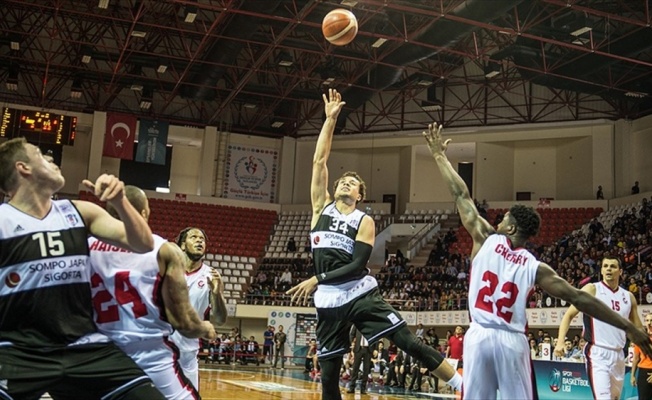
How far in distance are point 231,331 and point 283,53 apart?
1180 cm

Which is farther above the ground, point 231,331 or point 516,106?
point 516,106

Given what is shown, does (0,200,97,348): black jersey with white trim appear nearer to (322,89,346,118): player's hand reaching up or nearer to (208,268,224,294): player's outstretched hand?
(208,268,224,294): player's outstretched hand

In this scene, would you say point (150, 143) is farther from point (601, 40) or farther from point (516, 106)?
point (601, 40)

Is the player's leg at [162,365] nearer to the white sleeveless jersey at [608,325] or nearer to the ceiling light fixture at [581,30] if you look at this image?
the white sleeveless jersey at [608,325]

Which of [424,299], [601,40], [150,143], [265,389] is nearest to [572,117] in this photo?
[601,40]

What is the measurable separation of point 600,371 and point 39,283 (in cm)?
625

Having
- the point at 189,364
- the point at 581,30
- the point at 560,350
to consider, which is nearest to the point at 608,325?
the point at 560,350

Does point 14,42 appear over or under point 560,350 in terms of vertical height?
over

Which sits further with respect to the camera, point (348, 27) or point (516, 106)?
point (516, 106)

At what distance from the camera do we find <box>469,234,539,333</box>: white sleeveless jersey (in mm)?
5469

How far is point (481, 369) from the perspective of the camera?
5418 mm

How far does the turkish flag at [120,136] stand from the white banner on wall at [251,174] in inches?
194

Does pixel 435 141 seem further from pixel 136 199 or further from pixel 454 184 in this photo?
pixel 136 199

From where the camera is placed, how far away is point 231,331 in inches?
1254
